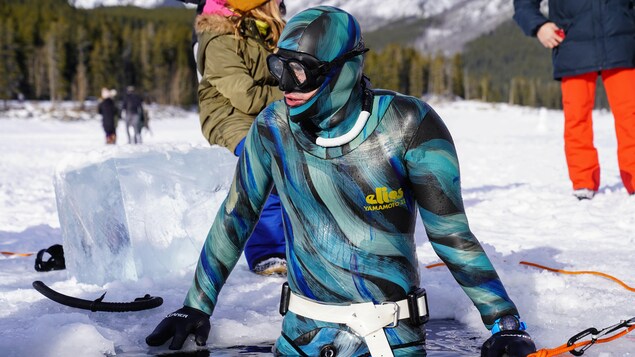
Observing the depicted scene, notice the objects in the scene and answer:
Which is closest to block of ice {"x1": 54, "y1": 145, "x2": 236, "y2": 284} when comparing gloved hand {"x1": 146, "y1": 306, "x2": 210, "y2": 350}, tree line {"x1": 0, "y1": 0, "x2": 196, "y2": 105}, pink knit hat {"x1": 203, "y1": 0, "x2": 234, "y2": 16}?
pink knit hat {"x1": 203, "y1": 0, "x2": 234, "y2": 16}

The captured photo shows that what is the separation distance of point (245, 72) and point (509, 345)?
2.61 m

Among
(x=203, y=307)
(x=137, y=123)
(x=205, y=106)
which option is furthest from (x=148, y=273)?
(x=137, y=123)

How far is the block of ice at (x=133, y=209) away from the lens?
398cm

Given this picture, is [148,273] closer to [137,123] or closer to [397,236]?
[397,236]

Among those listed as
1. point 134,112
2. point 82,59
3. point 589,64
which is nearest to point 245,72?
point 589,64

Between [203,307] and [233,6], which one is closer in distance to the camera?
[203,307]

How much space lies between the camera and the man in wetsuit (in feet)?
7.14

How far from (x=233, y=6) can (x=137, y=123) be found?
17841 millimetres

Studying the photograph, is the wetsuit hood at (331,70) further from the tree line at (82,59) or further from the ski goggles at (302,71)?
the tree line at (82,59)

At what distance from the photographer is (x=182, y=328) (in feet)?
8.18

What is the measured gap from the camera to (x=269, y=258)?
13.6 feet

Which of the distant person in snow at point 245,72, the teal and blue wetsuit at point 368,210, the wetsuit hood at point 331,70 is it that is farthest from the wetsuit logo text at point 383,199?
the distant person in snow at point 245,72

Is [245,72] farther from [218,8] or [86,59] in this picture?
[86,59]

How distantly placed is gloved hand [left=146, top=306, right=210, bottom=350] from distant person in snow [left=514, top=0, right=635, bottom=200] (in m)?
4.42
